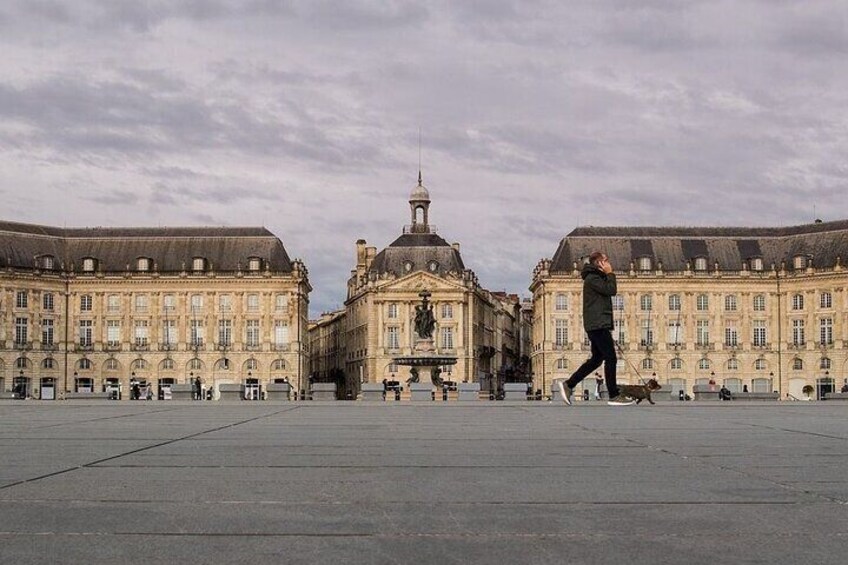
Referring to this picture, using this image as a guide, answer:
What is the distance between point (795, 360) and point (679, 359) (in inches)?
405

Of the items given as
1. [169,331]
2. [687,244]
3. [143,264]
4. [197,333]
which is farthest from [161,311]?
[687,244]

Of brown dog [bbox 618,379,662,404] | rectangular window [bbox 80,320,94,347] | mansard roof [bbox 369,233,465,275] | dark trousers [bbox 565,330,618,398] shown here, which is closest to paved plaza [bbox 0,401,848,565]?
dark trousers [bbox 565,330,618,398]

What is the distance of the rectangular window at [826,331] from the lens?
368ft

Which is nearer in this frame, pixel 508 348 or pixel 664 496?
pixel 664 496

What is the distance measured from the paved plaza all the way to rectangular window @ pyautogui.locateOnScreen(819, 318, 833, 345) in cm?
10358

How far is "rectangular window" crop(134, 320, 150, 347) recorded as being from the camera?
376 feet

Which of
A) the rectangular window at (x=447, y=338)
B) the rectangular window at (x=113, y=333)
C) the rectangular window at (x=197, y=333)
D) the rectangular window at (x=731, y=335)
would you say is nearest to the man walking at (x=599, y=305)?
the rectangular window at (x=197, y=333)

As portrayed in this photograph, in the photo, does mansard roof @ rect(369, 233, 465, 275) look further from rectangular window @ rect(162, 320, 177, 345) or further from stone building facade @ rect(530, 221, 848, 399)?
rectangular window @ rect(162, 320, 177, 345)

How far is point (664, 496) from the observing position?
25.7ft

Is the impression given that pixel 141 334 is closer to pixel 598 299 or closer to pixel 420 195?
pixel 420 195

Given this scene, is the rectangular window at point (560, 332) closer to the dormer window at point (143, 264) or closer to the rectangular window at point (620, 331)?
the rectangular window at point (620, 331)

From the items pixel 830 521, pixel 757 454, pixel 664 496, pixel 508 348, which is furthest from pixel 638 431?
pixel 508 348

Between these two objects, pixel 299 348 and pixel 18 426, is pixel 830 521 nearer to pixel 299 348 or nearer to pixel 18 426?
pixel 18 426

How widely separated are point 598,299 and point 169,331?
94.7 metres
